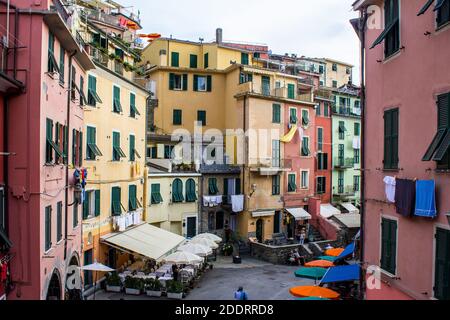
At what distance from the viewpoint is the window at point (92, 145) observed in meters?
24.6

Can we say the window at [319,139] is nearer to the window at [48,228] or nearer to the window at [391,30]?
the window at [391,30]

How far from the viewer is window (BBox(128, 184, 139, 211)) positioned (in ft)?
100

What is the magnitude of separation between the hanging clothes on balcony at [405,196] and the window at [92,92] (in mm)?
16326

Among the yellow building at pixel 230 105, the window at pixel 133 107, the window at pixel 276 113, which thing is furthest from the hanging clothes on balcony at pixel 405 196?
the window at pixel 276 113

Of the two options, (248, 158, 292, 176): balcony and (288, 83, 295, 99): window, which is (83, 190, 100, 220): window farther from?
(288, 83, 295, 99): window

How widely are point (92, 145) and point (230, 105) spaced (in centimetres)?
2139

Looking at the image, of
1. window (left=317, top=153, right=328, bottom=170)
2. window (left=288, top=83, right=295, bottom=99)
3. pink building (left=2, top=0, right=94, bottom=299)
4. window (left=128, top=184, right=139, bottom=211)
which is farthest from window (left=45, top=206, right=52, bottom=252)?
window (left=317, top=153, right=328, bottom=170)

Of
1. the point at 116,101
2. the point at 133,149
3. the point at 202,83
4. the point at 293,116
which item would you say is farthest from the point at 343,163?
the point at 116,101
